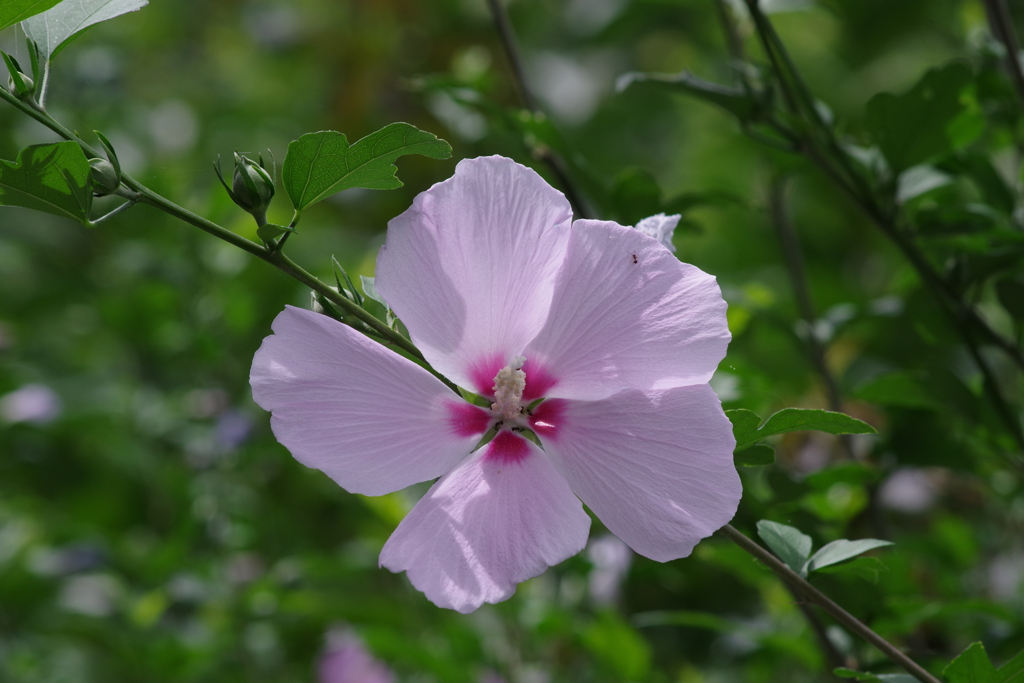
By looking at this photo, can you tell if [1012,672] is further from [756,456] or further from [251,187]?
[251,187]

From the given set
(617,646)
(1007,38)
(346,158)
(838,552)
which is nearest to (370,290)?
(346,158)

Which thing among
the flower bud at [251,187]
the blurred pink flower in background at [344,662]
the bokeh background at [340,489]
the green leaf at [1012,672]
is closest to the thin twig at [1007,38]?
the bokeh background at [340,489]

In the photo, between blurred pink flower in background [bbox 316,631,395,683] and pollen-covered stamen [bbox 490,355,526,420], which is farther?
blurred pink flower in background [bbox 316,631,395,683]

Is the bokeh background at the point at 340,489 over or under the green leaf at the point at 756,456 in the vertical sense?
under

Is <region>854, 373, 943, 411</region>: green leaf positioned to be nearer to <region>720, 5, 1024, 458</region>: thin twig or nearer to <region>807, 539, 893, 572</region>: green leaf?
<region>720, 5, 1024, 458</region>: thin twig

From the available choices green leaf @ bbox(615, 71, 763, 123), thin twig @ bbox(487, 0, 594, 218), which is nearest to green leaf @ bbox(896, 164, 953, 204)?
green leaf @ bbox(615, 71, 763, 123)

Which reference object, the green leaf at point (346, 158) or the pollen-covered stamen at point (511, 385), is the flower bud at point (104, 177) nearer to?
the green leaf at point (346, 158)
